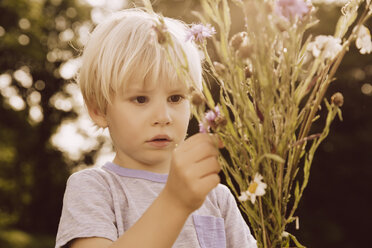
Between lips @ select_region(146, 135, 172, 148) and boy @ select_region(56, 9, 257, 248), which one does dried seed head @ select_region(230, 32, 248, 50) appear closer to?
boy @ select_region(56, 9, 257, 248)

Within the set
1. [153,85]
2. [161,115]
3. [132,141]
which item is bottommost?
[132,141]

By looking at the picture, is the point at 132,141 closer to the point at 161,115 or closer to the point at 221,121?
the point at 161,115

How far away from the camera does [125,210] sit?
6.92 ft

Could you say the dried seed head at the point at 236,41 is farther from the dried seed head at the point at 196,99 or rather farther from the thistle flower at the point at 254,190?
the thistle flower at the point at 254,190

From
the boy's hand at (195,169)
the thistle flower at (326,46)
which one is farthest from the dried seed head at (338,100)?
the boy's hand at (195,169)

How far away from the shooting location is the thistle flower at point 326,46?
1462 millimetres

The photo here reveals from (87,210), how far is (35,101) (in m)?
19.2

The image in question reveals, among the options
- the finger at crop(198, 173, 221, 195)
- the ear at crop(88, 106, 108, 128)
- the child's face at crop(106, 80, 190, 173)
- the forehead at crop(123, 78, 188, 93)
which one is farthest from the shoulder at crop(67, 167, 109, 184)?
the finger at crop(198, 173, 221, 195)

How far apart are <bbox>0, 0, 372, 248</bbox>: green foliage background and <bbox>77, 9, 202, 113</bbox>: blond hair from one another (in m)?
8.71

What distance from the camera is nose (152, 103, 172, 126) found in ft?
6.70

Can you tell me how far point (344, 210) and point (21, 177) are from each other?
10674mm

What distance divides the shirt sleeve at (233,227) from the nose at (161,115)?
19.4 inches

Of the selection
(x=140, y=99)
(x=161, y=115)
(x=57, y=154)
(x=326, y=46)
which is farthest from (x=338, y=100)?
(x=57, y=154)

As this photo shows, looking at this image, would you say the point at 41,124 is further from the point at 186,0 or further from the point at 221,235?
the point at 221,235
